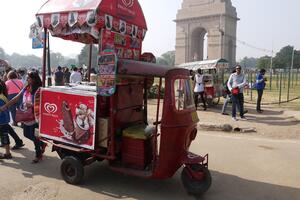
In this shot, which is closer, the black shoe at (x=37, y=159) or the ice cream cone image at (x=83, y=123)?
the ice cream cone image at (x=83, y=123)

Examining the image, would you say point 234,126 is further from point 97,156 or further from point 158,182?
point 97,156

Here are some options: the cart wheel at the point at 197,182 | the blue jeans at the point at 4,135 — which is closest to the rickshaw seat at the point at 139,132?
the cart wheel at the point at 197,182

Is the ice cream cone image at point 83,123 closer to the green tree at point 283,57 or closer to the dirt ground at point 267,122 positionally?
the dirt ground at point 267,122

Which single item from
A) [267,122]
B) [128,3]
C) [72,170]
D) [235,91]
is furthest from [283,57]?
[72,170]

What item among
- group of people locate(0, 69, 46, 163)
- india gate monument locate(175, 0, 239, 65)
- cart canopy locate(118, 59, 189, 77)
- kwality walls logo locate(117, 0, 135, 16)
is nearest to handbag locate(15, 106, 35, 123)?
group of people locate(0, 69, 46, 163)

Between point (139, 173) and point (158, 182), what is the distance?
644mm

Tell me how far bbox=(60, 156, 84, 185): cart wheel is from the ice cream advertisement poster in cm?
27

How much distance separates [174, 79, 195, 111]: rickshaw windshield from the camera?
5023mm

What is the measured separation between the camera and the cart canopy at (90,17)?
17.1ft

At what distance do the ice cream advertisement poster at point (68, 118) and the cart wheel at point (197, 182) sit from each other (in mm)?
1533

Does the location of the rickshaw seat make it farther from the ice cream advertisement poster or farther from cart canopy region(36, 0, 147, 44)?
cart canopy region(36, 0, 147, 44)

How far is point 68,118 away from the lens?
5.57 meters

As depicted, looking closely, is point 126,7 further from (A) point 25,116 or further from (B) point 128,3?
(A) point 25,116

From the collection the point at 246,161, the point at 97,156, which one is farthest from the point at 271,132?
the point at 97,156
